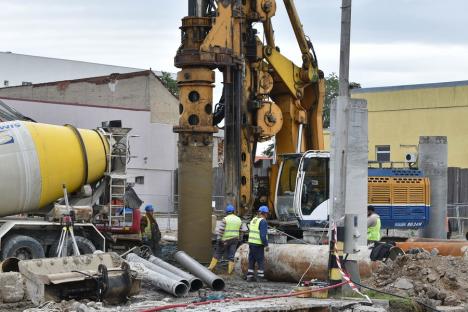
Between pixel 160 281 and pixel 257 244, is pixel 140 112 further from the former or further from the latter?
pixel 160 281

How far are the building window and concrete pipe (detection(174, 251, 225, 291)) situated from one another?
1249 inches

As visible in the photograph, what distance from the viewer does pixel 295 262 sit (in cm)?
1884

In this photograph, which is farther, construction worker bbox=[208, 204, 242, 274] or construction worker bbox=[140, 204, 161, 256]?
construction worker bbox=[140, 204, 161, 256]

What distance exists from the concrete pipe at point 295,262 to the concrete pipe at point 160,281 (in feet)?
11.8

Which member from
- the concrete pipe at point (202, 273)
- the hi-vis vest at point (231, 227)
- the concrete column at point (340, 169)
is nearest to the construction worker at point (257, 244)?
the hi-vis vest at point (231, 227)

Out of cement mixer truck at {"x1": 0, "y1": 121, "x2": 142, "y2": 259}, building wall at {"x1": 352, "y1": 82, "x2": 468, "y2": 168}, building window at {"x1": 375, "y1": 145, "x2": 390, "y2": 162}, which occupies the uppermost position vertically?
building wall at {"x1": 352, "y1": 82, "x2": 468, "y2": 168}

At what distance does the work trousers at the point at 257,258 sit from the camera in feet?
62.3

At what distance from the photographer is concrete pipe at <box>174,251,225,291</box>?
1678cm

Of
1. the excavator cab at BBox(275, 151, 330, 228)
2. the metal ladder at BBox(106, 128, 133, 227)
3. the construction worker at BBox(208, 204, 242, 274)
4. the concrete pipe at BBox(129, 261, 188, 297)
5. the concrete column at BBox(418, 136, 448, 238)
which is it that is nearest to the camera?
the concrete pipe at BBox(129, 261, 188, 297)

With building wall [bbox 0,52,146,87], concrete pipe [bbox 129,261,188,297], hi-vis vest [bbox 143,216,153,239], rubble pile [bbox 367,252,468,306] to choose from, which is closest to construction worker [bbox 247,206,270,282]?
rubble pile [bbox 367,252,468,306]

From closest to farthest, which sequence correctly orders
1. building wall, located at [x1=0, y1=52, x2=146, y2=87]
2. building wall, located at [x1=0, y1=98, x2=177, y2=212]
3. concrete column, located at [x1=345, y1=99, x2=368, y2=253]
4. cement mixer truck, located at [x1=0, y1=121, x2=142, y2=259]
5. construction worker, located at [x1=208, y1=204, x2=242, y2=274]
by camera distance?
concrete column, located at [x1=345, y1=99, x2=368, y2=253], cement mixer truck, located at [x1=0, y1=121, x2=142, y2=259], construction worker, located at [x1=208, y1=204, x2=242, y2=274], building wall, located at [x1=0, y1=98, x2=177, y2=212], building wall, located at [x1=0, y1=52, x2=146, y2=87]

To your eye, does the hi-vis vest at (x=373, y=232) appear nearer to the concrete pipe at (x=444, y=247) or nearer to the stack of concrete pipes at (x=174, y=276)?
the concrete pipe at (x=444, y=247)

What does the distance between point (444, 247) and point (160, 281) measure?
7.49 metres

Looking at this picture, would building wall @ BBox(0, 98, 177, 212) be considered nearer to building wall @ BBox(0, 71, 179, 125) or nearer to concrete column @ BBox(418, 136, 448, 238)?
building wall @ BBox(0, 71, 179, 125)
